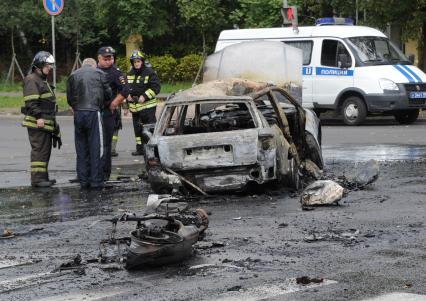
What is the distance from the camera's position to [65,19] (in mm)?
35375

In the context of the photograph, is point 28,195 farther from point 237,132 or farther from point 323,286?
point 323,286

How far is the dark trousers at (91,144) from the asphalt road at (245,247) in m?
0.28

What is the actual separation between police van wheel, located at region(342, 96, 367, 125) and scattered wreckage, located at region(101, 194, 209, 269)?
44.0ft

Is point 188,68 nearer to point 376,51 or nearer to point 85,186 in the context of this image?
point 376,51

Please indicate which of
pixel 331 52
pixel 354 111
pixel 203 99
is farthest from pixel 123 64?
pixel 203 99

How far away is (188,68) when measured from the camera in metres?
32.8

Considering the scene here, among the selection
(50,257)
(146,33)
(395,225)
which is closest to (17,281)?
(50,257)

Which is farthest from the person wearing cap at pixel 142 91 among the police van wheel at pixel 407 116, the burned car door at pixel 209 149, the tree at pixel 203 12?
the tree at pixel 203 12

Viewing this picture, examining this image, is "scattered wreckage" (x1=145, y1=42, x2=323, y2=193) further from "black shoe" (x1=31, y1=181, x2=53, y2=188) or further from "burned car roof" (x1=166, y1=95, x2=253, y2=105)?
"black shoe" (x1=31, y1=181, x2=53, y2=188)

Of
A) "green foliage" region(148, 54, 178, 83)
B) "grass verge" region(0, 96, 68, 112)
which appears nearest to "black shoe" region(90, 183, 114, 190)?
"grass verge" region(0, 96, 68, 112)

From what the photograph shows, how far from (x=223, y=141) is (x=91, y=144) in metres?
2.18

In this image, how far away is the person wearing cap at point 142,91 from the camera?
48.7 ft

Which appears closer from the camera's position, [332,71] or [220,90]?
[220,90]

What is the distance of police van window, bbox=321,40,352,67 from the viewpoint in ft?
68.6
